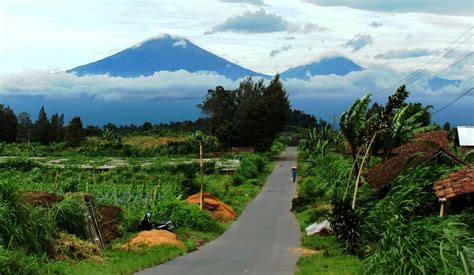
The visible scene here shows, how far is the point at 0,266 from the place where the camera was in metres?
11.7

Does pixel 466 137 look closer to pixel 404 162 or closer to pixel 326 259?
pixel 404 162

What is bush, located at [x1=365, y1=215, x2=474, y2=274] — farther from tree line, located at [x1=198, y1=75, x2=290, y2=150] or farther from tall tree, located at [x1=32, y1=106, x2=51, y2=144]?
tall tree, located at [x1=32, y1=106, x2=51, y2=144]

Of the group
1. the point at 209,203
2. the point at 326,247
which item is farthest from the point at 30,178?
the point at 326,247

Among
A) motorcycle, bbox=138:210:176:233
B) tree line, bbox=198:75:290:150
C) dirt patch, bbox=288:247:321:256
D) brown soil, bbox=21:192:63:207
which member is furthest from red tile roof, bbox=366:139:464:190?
tree line, bbox=198:75:290:150

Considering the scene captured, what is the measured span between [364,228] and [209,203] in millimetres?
11401

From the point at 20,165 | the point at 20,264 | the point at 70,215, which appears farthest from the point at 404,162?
the point at 20,165

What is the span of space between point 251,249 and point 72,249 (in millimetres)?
6085

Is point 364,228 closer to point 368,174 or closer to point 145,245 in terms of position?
point 145,245

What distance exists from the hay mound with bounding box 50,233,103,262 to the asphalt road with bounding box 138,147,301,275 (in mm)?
1722

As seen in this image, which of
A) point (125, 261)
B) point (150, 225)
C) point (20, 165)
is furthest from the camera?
point (20, 165)

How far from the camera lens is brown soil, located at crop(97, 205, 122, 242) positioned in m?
19.5

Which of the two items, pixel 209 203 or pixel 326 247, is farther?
pixel 209 203

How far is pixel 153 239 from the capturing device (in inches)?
758

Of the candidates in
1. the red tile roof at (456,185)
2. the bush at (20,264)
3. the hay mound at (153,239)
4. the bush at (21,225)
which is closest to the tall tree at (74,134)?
the hay mound at (153,239)
